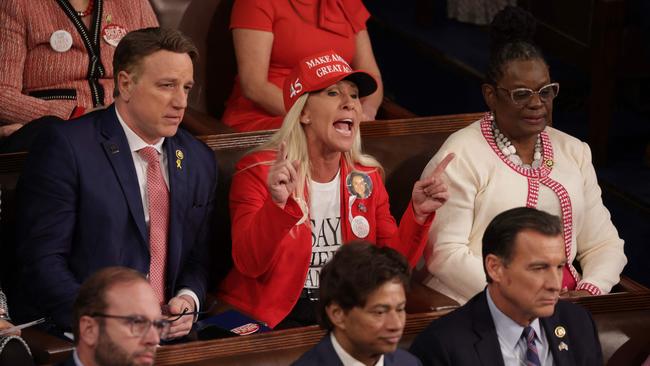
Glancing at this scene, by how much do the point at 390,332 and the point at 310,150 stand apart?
97 cm

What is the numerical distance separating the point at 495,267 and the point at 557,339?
0.21 metres

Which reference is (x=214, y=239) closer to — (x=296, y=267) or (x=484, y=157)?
(x=296, y=267)

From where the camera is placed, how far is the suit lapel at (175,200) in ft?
10.2

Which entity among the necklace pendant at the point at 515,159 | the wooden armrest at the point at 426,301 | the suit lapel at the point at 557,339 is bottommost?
the wooden armrest at the point at 426,301

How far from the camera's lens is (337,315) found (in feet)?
8.05

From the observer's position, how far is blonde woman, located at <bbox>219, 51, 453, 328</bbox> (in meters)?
3.19

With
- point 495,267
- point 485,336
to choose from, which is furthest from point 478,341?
point 495,267

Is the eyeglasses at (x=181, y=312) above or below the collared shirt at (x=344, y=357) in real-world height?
below

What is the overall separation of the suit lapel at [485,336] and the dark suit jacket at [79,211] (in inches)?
29.4

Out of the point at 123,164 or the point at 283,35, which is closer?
the point at 123,164

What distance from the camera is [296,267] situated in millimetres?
3234

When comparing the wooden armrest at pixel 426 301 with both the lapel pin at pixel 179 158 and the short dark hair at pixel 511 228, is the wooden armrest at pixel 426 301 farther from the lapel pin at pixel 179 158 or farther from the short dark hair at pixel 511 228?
the lapel pin at pixel 179 158

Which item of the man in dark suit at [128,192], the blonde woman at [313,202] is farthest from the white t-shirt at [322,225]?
the man in dark suit at [128,192]

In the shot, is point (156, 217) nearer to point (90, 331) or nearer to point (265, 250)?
point (265, 250)
